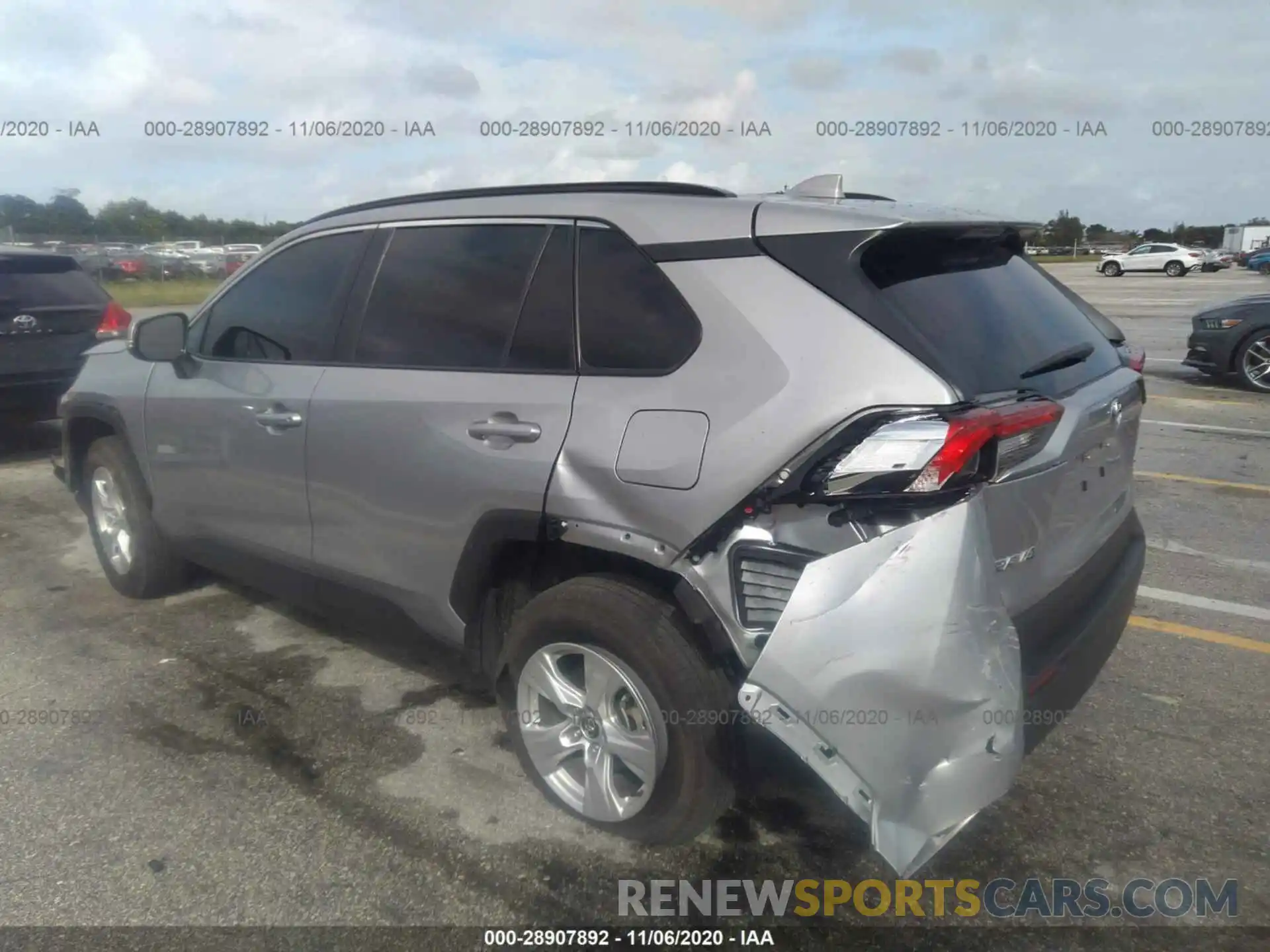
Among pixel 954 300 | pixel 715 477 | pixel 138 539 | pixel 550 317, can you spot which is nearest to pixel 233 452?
pixel 138 539

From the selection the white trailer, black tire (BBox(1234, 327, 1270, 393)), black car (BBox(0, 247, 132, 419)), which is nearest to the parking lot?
black car (BBox(0, 247, 132, 419))

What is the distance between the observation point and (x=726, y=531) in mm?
2412

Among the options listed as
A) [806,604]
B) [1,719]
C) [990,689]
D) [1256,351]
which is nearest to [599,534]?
[806,604]

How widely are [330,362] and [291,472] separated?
0.42 meters

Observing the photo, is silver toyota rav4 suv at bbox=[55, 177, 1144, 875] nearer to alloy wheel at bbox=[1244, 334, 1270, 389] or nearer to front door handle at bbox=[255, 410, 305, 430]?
front door handle at bbox=[255, 410, 305, 430]

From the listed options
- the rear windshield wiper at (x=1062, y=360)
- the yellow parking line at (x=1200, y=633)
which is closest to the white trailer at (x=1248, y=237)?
the yellow parking line at (x=1200, y=633)

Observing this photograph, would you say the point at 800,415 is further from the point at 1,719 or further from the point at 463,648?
the point at 1,719

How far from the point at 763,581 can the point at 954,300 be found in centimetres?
91

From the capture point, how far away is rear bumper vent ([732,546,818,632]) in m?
2.32

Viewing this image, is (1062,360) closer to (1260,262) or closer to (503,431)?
(503,431)

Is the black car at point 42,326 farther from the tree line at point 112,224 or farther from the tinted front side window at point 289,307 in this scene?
the tree line at point 112,224

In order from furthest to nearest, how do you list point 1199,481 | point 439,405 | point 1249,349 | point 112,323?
1. point 1249,349
2. point 112,323
3. point 1199,481
4. point 439,405

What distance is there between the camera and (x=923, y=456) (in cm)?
221

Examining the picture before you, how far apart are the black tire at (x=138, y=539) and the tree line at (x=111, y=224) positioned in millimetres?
17601
